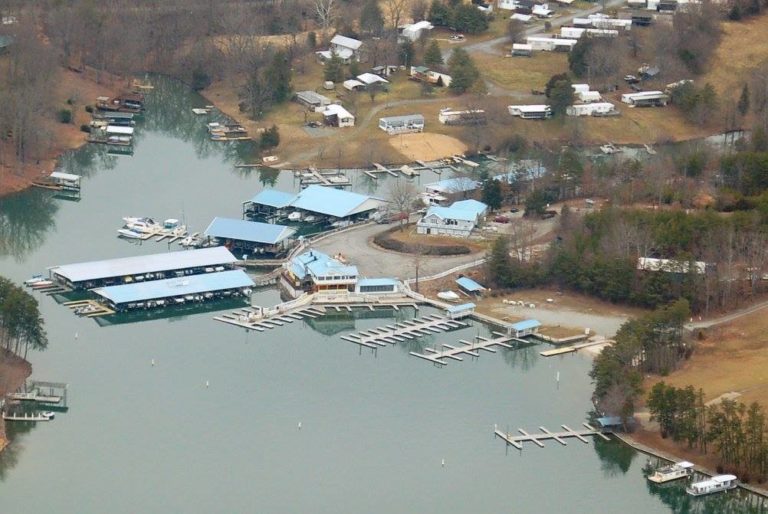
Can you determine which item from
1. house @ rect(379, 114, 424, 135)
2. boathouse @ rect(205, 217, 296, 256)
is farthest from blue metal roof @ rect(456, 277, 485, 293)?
house @ rect(379, 114, 424, 135)

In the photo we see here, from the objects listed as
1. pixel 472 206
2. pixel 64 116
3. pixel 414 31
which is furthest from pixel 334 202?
pixel 414 31

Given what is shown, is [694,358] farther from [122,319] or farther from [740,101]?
[740,101]

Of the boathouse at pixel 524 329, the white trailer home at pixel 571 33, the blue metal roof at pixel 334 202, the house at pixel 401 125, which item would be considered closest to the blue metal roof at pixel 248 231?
the blue metal roof at pixel 334 202

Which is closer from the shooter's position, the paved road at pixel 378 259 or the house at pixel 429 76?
the paved road at pixel 378 259

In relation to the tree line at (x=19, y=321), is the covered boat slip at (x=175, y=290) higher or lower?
lower

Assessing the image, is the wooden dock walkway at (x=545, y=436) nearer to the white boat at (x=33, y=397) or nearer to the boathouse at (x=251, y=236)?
the white boat at (x=33, y=397)
